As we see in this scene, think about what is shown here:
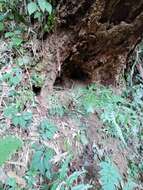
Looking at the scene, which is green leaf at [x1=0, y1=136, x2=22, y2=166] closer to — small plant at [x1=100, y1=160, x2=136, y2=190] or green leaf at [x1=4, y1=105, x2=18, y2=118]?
small plant at [x1=100, y1=160, x2=136, y2=190]

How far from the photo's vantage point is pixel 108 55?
2.70 meters

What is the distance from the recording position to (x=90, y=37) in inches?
98.3

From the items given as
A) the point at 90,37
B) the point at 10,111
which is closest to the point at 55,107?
the point at 10,111

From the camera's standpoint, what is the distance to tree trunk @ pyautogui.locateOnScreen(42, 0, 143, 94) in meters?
2.41

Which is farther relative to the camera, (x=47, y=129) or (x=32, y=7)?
(x=32, y=7)

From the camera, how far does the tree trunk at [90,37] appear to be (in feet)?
7.91

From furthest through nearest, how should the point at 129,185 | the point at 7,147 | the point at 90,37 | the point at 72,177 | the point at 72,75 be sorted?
the point at 72,75 → the point at 90,37 → the point at 129,185 → the point at 72,177 → the point at 7,147

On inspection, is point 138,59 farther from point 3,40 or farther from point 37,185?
point 37,185

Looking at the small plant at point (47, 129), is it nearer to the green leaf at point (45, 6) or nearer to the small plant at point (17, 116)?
the small plant at point (17, 116)

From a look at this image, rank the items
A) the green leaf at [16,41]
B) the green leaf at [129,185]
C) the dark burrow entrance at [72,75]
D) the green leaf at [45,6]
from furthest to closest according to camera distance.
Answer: the dark burrow entrance at [72,75]
the green leaf at [16,41]
the green leaf at [45,6]
the green leaf at [129,185]

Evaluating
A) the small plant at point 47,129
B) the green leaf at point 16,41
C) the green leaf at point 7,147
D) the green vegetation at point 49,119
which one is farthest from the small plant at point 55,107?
the green leaf at point 7,147

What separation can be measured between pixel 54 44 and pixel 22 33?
26 cm

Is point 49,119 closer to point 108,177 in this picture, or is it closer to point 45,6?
point 108,177

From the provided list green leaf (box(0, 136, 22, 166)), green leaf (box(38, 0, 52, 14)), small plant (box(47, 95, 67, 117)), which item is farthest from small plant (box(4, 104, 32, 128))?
green leaf (box(0, 136, 22, 166))
